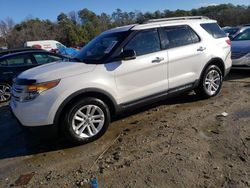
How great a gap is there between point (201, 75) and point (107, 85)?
2.44 meters

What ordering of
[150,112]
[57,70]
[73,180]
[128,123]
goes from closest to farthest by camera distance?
1. [73,180]
2. [57,70]
3. [128,123]
4. [150,112]

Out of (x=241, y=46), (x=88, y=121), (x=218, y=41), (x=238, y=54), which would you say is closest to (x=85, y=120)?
(x=88, y=121)

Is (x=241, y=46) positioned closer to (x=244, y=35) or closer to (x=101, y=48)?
(x=244, y=35)

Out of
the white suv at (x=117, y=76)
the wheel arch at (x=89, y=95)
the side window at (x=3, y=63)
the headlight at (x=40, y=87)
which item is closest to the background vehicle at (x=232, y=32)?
the white suv at (x=117, y=76)

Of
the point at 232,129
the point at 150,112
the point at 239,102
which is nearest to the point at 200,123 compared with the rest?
the point at 232,129

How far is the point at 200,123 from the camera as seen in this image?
213 inches

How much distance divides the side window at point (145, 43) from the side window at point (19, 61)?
16.7 feet

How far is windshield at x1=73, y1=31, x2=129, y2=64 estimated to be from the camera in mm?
5307

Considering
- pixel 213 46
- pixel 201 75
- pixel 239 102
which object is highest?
pixel 213 46

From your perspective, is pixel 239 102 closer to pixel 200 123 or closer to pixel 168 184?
pixel 200 123

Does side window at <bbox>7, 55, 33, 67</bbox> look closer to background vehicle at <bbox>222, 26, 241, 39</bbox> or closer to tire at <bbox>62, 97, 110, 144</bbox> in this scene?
tire at <bbox>62, 97, 110, 144</bbox>

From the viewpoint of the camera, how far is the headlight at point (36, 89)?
4586 mm

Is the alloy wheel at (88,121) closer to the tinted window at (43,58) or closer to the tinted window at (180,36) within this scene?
the tinted window at (180,36)

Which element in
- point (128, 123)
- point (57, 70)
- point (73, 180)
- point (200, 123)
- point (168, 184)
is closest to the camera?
point (168, 184)
